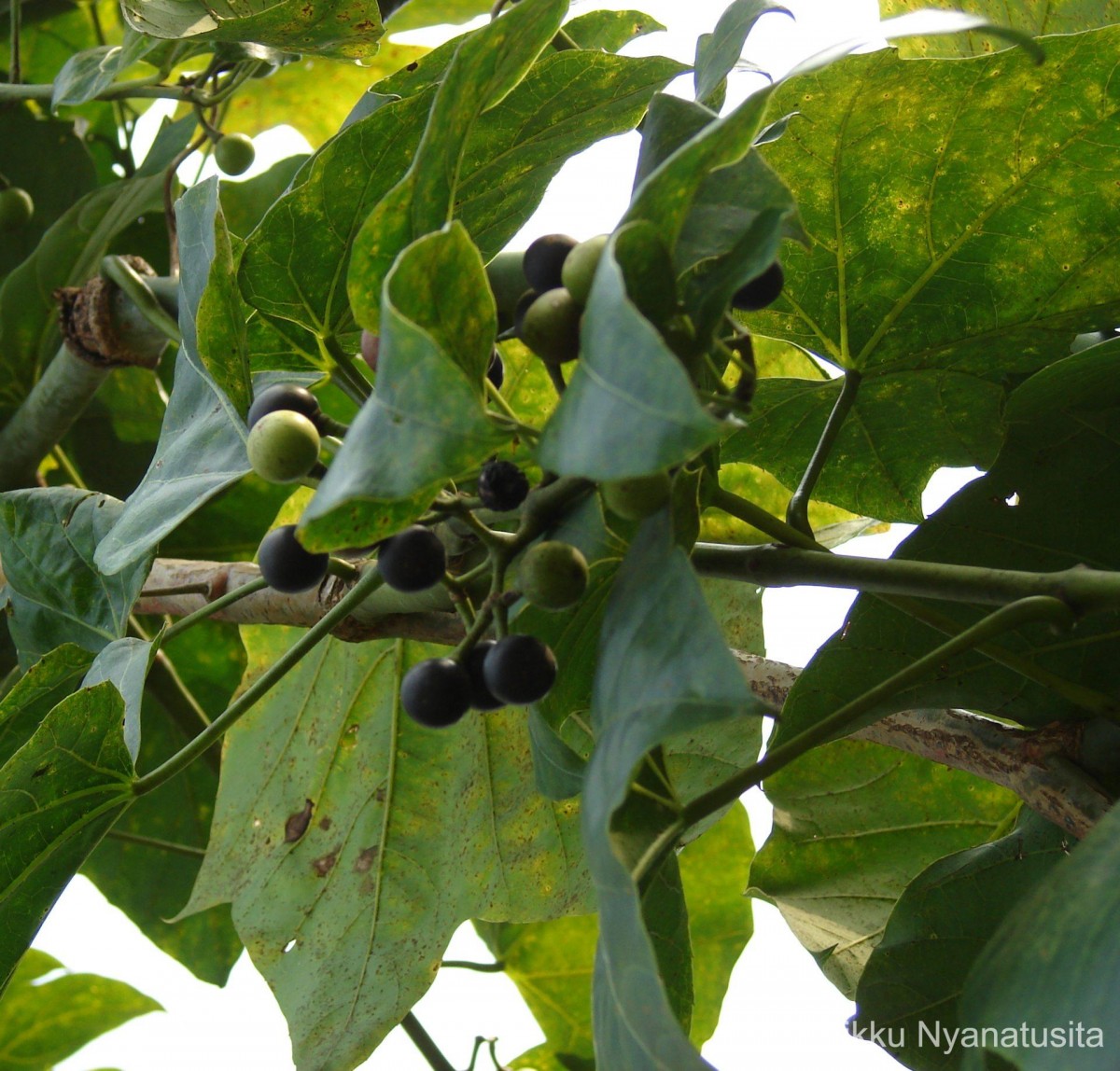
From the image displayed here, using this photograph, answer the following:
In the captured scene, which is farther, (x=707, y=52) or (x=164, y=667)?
(x=164, y=667)

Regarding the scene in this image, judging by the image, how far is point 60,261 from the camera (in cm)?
120

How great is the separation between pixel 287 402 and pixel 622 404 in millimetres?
251

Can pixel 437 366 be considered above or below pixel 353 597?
above

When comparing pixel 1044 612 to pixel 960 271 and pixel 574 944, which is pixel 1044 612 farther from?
pixel 574 944

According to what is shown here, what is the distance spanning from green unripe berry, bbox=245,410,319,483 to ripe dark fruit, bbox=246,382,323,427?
2 cm

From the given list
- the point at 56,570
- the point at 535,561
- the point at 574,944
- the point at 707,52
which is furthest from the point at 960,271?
the point at 574,944

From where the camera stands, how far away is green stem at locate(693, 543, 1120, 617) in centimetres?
39

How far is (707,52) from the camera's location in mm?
483

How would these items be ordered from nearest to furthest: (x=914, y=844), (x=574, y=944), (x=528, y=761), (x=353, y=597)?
(x=353, y=597)
(x=914, y=844)
(x=528, y=761)
(x=574, y=944)

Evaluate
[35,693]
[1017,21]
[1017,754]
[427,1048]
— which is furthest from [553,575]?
[427,1048]

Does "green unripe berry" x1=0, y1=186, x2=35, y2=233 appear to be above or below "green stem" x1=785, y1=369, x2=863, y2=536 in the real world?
below

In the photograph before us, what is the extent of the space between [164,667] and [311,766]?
317 mm

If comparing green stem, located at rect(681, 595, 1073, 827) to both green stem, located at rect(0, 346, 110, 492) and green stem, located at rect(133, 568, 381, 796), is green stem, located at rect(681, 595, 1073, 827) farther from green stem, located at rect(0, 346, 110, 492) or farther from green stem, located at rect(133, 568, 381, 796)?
green stem, located at rect(0, 346, 110, 492)

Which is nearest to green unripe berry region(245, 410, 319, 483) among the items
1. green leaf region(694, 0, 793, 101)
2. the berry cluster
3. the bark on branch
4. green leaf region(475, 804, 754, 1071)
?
the berry cluster
